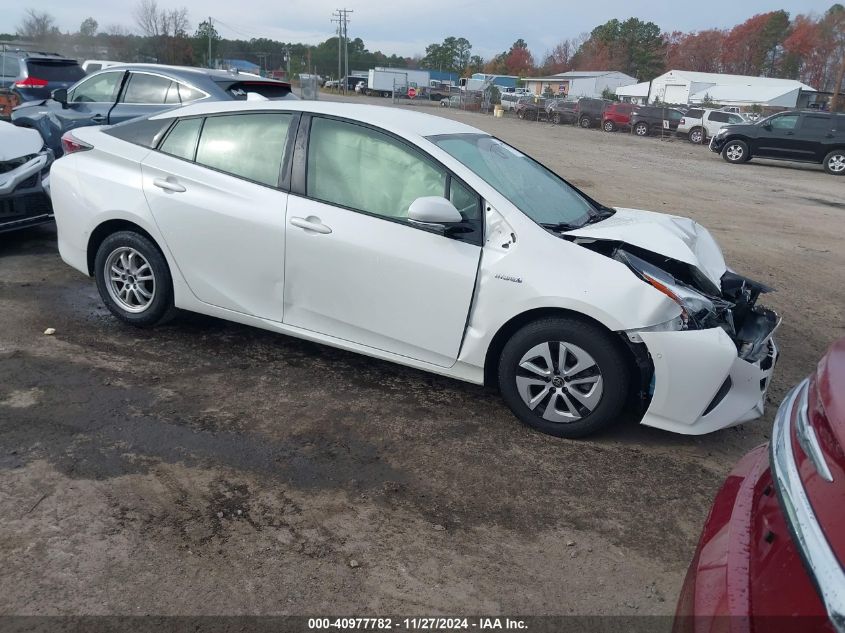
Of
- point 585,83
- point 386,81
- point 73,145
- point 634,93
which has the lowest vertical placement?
point 73,145

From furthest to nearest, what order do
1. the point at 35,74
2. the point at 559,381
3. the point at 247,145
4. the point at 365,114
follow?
the point at 35,74 < the point at 247,145 < the point at 365,114 < the point at 559,381

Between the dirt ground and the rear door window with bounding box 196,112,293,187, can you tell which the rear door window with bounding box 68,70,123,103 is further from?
the rear door window with bounding box 196,112,293,187

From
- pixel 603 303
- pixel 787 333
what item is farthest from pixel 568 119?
pixel 603 303

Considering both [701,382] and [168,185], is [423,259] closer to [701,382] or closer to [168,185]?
[701,382]

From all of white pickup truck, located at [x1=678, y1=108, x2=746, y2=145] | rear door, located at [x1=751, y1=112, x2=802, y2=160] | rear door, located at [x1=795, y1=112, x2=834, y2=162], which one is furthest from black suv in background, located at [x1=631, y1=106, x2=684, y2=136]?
rear door, located at [x1=795, y1=112, x2=834, y2=162]

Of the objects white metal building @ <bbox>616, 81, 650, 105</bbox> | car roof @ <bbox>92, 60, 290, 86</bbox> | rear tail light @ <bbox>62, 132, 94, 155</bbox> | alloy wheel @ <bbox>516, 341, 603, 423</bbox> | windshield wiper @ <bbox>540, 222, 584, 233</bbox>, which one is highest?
white metal building @ <bbox>616, 81, 650, 105</bbox>

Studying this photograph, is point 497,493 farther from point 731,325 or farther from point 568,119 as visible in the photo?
point 568,119

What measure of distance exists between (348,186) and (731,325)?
233 cm

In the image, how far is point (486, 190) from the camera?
396cm

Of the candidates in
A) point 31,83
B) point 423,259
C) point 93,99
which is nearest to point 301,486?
point 423,259

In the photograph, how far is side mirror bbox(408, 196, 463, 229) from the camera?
380 centimetres

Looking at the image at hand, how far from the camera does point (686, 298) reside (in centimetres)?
367

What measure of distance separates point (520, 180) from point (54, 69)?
13093 mm

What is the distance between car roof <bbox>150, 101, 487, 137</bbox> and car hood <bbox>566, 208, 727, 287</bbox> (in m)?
1.15
